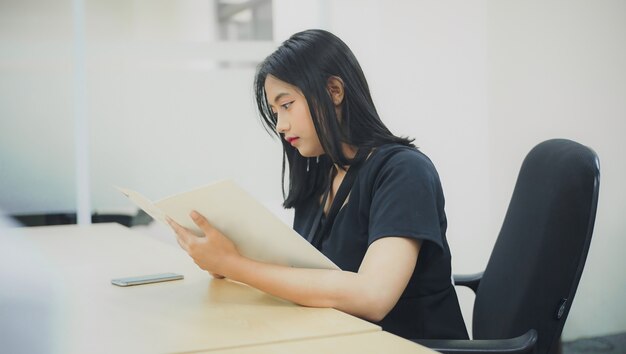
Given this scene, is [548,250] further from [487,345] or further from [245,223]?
[245,223]

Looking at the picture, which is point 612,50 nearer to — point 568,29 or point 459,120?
point 568,29

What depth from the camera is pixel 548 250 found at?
1221mm

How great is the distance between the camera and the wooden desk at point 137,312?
3.07 ft

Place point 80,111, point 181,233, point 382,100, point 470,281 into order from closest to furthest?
point 181,233 < point 470,281 < point 80,111 < point 382,100

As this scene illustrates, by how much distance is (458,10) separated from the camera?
10.1 ft

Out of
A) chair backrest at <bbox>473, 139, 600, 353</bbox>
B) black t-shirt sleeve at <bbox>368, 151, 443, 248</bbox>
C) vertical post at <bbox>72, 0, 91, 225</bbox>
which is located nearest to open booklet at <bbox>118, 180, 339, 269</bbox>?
black t-shirt sleeve at <bbox>368, 151, 443, 248</bbox>

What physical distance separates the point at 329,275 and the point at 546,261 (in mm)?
401

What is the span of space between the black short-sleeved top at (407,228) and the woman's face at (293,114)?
0.14 meters

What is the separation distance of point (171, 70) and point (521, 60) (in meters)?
1.57

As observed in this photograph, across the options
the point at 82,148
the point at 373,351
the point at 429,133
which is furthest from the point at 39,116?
the point at 373,351

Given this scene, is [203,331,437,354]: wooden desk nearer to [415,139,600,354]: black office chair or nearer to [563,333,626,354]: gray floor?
[415,139,600,354]: black office chair

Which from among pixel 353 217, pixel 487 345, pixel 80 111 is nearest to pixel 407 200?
pixel 353 217

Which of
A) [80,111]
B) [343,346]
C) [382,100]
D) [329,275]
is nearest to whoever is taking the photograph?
[343,346]

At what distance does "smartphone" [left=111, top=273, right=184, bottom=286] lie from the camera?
1376 mm
